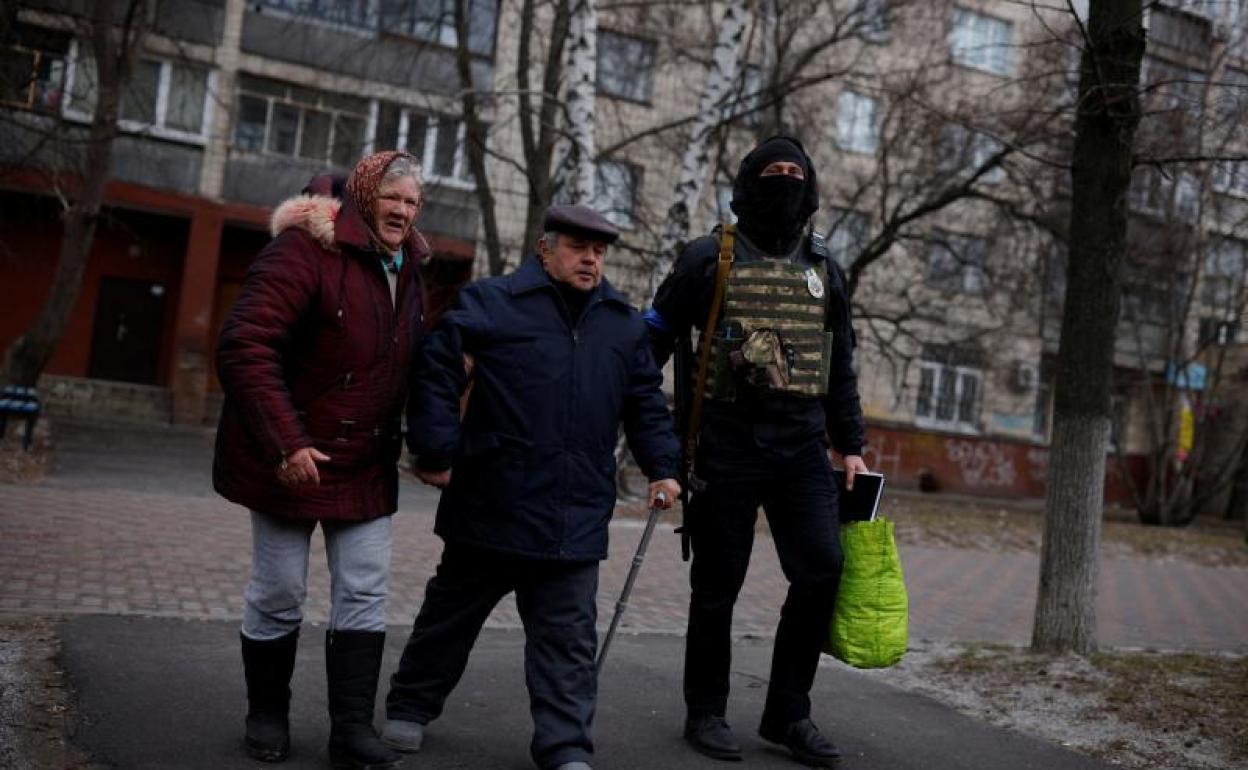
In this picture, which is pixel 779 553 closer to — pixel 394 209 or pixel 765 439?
pixel 765 439

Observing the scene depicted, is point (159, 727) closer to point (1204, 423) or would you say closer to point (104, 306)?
point (104, 306)

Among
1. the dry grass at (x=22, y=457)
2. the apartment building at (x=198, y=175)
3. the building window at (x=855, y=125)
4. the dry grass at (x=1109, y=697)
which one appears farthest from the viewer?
the building window at (x=855, y=125)

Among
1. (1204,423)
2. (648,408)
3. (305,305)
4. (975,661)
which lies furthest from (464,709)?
(1204,423)

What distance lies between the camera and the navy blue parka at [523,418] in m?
4.01

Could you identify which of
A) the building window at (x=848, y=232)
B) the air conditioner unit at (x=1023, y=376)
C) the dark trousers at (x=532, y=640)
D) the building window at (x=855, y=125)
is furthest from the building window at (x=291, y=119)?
the dark trousers at (x=532, y=640)

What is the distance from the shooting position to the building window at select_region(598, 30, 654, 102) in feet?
81.1

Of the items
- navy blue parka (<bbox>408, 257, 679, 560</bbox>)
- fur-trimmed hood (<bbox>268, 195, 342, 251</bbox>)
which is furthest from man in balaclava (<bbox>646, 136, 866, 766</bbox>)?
fur-trimmed hood (<bbox>268, 195, 342, 251</bbox>)

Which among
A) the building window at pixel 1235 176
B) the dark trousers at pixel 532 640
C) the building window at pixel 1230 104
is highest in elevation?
the building window at pixel 1230 104

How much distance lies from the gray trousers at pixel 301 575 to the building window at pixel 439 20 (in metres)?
15.8

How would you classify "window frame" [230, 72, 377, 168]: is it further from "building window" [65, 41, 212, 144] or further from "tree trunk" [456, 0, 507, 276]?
"tree trunk" [456, 0, 507, 276]

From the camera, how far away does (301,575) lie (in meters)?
4.05


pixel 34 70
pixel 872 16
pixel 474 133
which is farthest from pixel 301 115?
pixel 872 16

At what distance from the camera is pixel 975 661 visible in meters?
6.88

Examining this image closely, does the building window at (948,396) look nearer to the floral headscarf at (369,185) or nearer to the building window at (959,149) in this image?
the building window at (959,149)
